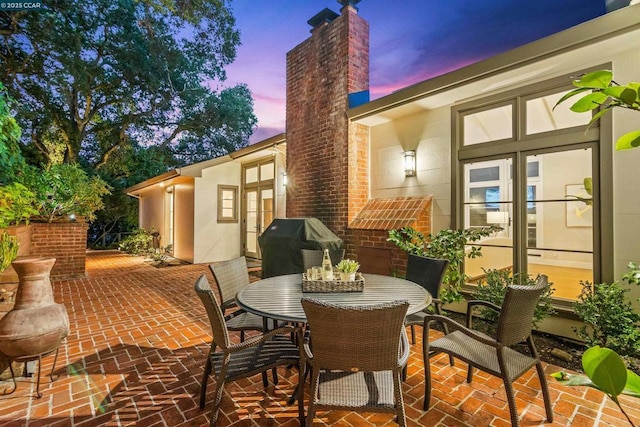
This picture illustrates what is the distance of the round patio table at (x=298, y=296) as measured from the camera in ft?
7.09

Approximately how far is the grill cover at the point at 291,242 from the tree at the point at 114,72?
19.1 feet

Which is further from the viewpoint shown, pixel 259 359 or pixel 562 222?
pixel 562 222

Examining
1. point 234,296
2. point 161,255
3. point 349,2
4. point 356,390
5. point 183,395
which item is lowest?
point 183,395

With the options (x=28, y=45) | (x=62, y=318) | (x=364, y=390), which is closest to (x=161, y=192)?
(x=28, y=45)

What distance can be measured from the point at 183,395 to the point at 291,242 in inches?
121

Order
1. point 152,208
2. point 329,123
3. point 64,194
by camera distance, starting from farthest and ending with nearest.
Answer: point 152,208, point 64,194, point 329,123

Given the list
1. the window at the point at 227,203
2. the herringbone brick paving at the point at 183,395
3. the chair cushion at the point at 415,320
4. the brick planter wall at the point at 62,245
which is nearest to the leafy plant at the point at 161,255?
the window at the point at 227,203

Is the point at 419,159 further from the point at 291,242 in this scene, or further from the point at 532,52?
the point at 291,242

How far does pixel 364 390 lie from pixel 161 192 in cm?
1288

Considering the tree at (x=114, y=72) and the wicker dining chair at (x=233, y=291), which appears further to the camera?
the tree at (x=114, y=72)

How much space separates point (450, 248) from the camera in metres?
4.19

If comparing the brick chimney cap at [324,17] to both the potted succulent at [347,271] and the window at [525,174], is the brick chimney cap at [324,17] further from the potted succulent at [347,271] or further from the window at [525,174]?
the potted succulent at [347,271]

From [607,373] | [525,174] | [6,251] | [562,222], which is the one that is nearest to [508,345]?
[607,373]

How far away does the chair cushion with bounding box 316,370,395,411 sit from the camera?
5.74 ft
